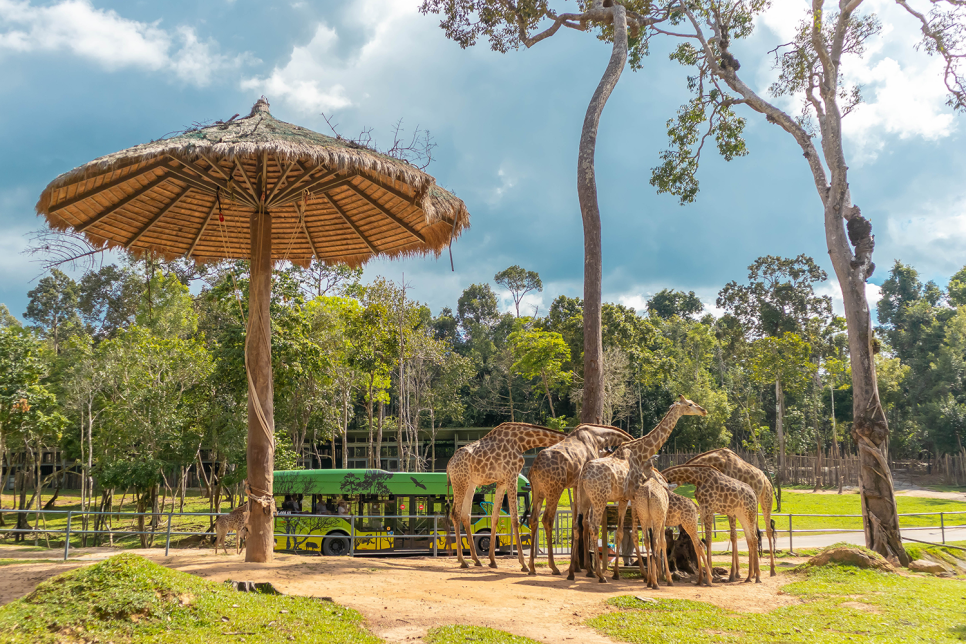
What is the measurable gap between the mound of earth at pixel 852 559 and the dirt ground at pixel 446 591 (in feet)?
3.03

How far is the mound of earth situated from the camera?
9969mm

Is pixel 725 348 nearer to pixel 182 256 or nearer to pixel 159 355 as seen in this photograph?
pixel 159 355

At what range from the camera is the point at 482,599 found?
738 cm

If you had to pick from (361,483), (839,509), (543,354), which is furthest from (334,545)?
(839,509)

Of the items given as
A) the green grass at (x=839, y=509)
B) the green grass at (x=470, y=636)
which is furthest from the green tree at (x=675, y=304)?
the green grass at (x=470, y=636)

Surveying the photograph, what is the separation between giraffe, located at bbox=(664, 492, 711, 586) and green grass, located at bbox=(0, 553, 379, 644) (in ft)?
17.3

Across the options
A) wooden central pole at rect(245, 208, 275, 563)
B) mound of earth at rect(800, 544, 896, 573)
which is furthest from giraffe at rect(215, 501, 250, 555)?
mound of earth at rect(800, 544, 896, 573)

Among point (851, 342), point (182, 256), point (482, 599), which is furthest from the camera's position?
point (851, 342)

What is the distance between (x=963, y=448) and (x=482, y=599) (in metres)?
44.1

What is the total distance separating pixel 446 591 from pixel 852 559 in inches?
273

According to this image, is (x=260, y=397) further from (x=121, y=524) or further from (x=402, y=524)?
(x=121, y=524)

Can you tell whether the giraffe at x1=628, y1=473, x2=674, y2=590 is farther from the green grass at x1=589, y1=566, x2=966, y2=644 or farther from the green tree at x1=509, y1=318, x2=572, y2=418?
the green tree at x1=509, y1=318, x2=572, y2=418

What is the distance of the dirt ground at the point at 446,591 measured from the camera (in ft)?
20.5

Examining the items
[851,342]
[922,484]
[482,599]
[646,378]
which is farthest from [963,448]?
[482,599]
